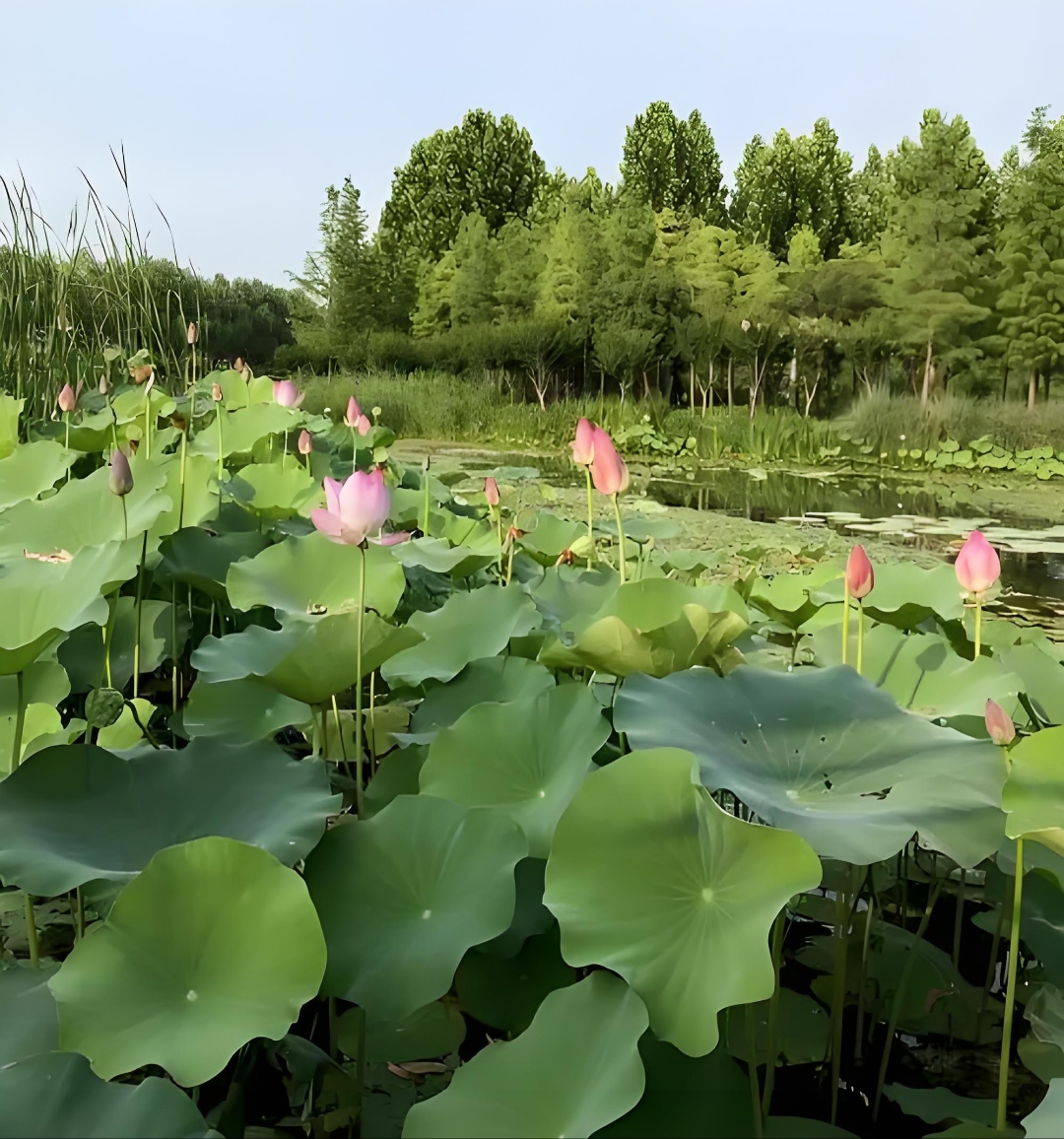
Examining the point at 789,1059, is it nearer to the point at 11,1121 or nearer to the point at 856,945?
the point at 856,945

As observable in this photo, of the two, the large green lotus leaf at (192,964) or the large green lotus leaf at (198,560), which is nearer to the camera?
the large green lotus leaf at (192,964)

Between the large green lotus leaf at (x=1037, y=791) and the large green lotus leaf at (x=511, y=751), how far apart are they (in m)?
0.25

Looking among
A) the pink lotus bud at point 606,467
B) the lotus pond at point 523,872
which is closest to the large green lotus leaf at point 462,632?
the lotus pond at point 523,872

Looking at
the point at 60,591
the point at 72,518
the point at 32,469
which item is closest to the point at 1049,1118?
the point at 60,591

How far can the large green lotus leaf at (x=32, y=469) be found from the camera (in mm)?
1387

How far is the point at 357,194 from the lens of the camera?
14852 mm

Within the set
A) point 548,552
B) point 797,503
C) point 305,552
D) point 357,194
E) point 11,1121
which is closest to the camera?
point 11,1121

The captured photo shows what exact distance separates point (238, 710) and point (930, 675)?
2.02ft

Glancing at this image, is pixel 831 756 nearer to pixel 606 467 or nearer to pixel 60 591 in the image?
pixel 606 467

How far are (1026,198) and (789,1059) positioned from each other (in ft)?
37.6

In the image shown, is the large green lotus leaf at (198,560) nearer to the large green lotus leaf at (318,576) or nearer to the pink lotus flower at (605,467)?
the large green lotus leaf at (318,576)

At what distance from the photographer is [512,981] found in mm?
544

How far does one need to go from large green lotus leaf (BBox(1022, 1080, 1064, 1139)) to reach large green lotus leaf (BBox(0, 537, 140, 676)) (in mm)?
644

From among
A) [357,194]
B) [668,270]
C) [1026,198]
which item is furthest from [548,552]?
[357,194]
